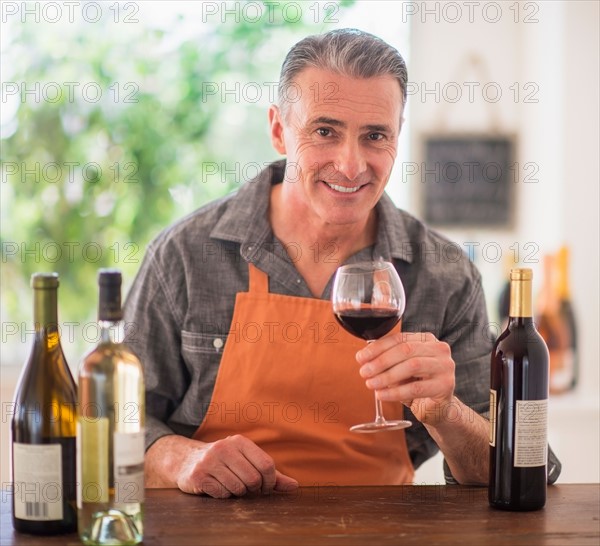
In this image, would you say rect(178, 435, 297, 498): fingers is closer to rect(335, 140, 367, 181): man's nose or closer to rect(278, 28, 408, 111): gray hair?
rect(335, 140, 367, 181): man's nose

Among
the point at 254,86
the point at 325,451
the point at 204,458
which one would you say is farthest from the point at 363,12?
the point at 204,458

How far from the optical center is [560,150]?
3.07 meters

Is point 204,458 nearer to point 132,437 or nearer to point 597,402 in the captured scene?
point 132,437

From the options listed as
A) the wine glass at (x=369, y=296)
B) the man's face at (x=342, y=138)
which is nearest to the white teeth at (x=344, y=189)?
the man's face at (x=342, y=138)

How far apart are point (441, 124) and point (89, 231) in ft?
4.19

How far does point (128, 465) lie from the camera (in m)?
1.12

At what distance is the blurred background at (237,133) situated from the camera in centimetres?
307

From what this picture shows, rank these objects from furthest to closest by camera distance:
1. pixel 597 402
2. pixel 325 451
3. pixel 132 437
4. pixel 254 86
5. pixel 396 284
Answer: pixel 254 86
pixel 597 402
pixel 325 451
pixel 396 284
pixel 132 437

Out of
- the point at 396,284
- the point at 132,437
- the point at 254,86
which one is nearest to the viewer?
the point at 132,437

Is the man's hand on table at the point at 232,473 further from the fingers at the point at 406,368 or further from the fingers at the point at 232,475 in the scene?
the fingers at the point at 406,368

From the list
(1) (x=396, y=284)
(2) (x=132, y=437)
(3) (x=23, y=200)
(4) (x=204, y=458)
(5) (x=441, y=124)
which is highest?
(5) (x=441, y=124)

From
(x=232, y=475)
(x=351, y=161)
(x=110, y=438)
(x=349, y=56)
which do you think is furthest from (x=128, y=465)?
(x=349, y=56)

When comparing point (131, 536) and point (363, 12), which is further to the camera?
point (363, 12)

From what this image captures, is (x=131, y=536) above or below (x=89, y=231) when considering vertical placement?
below
